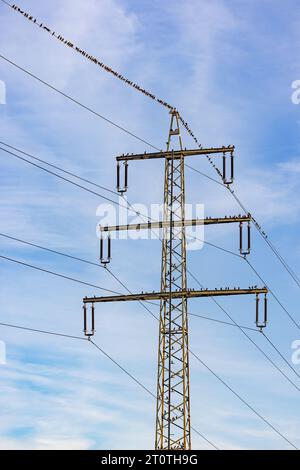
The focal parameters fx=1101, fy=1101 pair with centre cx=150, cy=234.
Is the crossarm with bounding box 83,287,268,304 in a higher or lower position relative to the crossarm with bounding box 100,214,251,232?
lower

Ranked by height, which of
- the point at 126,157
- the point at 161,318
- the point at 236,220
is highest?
the point at 126,157

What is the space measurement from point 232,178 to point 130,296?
31.3 feet

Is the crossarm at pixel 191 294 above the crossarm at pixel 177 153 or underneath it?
underneath

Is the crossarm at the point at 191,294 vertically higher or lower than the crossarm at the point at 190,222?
lower

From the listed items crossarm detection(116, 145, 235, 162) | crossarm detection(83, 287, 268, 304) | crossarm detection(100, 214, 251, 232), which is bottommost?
crossarm detection(83, 287, 268, 304)

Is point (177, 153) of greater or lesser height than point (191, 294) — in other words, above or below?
above

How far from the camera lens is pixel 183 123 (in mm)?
71312

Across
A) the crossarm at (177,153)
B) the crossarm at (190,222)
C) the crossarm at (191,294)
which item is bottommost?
the crossarm at (191,294)

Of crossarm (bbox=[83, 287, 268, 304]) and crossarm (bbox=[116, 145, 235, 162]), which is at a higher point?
crossarm (bbox=[116, 145, 235, 162])

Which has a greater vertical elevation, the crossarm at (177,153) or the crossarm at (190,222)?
the crossarm at (177,153)
